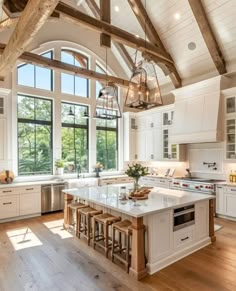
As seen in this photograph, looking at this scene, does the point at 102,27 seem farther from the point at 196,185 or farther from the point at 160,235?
the point at 196,185

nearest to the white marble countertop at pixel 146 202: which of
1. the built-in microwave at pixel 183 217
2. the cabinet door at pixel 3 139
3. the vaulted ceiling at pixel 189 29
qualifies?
the built-in microwave at pixel 183 217

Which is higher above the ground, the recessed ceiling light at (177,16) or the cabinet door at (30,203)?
the recessed ceiling light at (177,16)

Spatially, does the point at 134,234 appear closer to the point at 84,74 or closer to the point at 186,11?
the point at 84,74

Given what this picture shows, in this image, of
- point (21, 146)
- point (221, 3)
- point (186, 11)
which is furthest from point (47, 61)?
point (221, 3)

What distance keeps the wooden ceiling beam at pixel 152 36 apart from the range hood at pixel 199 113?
78 centimetres

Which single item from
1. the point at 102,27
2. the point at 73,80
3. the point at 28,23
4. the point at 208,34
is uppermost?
the point at 208,34

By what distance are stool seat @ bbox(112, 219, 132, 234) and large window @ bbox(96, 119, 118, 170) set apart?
426cm

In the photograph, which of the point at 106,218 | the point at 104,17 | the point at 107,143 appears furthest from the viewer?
the point at 107,143

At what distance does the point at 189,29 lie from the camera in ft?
18.6

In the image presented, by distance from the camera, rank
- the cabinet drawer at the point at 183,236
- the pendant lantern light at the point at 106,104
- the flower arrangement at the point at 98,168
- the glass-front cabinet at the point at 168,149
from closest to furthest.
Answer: the cabinet drawer at the point at 183,236
the pendant lantern light at the point at 106,104
the glass-front cabinet at the point at 168,149
the flower arrangement at the point at 98,168

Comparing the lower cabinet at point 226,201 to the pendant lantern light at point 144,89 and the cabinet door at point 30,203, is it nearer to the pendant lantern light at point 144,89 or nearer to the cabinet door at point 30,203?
the pendant lantern light at point 144,89

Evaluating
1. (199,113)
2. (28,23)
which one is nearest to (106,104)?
(28,23)

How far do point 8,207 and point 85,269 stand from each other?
9.71ft

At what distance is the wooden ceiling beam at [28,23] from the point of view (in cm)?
249
